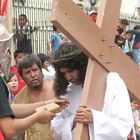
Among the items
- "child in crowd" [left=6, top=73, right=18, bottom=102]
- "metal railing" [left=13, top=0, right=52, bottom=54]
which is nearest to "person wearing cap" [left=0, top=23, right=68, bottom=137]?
"child in crowd" [left=6, top=73, right=18, bottom=102]

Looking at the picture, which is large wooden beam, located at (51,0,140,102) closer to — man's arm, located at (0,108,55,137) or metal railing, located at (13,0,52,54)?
man's arm, located at (0,108,55,137)

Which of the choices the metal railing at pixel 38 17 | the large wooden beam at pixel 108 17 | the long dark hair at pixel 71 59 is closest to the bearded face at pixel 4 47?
the long dark hair at pixel 71 59

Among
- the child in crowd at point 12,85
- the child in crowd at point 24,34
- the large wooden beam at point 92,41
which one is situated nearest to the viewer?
the large wooden beam at point 92,41

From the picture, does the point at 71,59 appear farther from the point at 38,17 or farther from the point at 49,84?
the point at 38,17

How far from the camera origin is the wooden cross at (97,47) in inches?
101

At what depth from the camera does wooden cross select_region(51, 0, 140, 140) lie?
101 inches

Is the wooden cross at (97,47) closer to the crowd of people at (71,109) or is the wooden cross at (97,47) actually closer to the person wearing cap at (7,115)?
the crowd of people at (71,109)

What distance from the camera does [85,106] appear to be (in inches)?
107

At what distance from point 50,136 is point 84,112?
1.32 m

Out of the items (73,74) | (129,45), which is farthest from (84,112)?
(129,45)

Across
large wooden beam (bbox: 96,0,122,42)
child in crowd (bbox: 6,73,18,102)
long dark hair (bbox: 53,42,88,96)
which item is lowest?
child in crowd (bbox: 6,73,18,102)

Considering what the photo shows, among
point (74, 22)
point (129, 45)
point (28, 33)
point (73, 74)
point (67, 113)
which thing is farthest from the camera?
point (28, 33)

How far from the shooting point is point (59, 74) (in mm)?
3137

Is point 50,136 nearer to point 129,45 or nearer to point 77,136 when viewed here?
point 77,136
